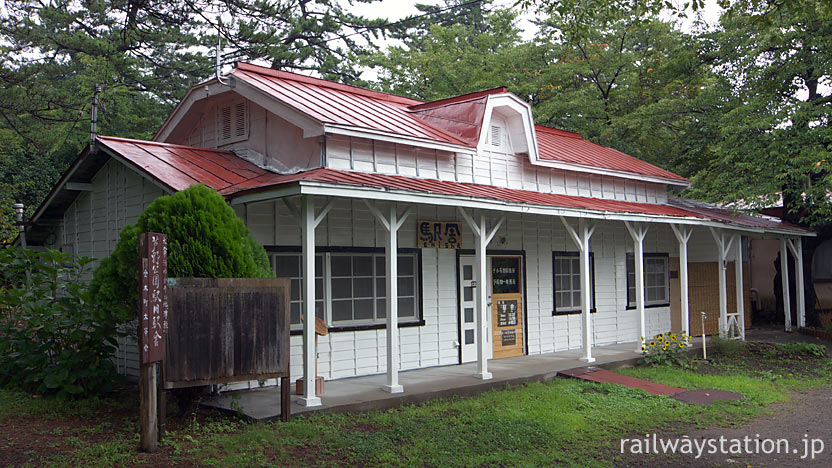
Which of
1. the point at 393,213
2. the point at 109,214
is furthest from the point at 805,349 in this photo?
the point at 109,214

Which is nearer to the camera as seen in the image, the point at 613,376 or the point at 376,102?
the point at 613,376

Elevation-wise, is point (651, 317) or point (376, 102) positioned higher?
point (376, 102)

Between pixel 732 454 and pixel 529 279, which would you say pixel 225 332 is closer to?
pixel 732 454

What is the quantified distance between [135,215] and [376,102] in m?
5.00

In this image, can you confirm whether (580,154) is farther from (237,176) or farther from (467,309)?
(237,176)

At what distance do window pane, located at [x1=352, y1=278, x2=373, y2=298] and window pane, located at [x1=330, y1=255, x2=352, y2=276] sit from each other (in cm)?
20

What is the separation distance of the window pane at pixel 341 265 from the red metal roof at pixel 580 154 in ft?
16.6

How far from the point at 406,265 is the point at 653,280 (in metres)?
7.77

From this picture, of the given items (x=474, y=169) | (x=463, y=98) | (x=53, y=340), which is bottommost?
(x=53, y=340)

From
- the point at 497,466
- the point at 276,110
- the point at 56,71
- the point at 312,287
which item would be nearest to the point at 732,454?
the point at 497,466

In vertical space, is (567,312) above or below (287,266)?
below

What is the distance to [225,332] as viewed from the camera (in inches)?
293

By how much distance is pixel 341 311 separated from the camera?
10742mm

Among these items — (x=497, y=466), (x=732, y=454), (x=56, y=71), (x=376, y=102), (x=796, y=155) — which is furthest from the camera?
(x=56, y=71)
